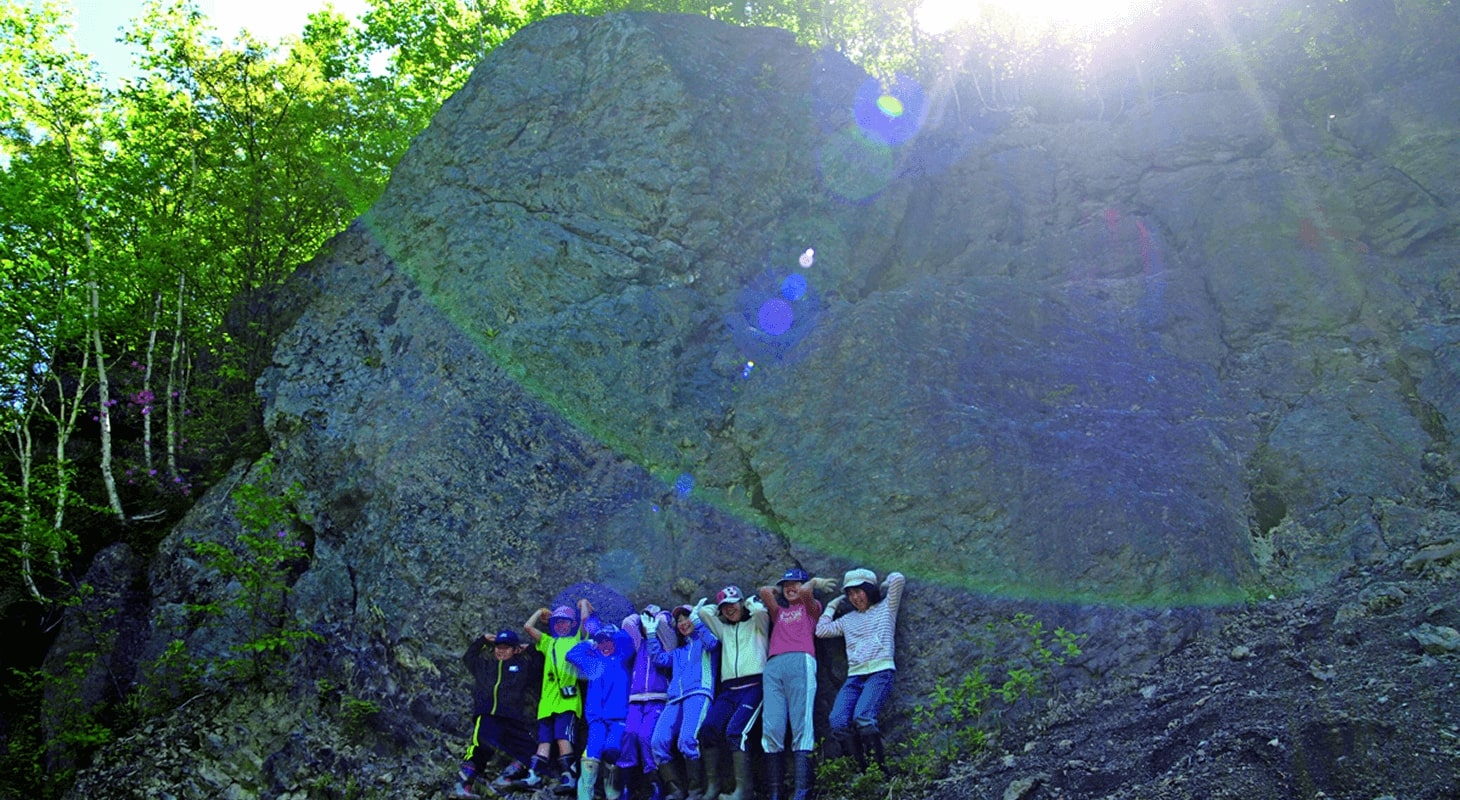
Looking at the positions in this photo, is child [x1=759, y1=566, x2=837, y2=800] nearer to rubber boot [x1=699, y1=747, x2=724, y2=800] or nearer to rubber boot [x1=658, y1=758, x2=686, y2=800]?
rubber boot [x1=699, y1=747, x2=724, y2=800]

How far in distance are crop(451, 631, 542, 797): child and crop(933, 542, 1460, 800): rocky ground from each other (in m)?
3.80

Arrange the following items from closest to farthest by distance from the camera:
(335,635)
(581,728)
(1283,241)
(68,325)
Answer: (581,728), (335,635), (1283,241), (68,325)

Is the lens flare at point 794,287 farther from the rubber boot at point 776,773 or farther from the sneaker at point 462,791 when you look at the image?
the sneaker at point 462,791

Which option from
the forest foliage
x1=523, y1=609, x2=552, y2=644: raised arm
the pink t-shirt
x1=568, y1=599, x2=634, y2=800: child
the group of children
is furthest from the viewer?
the forest foliage

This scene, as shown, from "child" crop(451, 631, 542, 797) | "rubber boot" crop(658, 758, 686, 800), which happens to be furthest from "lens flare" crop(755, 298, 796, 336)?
"rubber boot" crop(658, 758, 686, 800)

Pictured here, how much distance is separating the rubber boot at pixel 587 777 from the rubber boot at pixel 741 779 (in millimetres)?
1197

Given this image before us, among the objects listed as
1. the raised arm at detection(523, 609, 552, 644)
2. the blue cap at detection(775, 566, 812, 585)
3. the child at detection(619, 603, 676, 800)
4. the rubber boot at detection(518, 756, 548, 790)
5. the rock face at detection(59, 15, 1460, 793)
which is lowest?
the rubber boot at detection(518, 756, 548, 790)

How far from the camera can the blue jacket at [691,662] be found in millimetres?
8414

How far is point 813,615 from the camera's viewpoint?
8.51 m

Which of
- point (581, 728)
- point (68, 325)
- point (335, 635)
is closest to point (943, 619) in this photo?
point (581, 728)

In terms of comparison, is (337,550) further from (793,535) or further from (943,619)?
(943,619)

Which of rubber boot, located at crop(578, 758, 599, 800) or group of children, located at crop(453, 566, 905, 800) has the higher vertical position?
group of children, located at crop(453, 566, 905, 800)

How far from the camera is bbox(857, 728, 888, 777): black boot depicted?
7668 mm

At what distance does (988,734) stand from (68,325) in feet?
40.4
